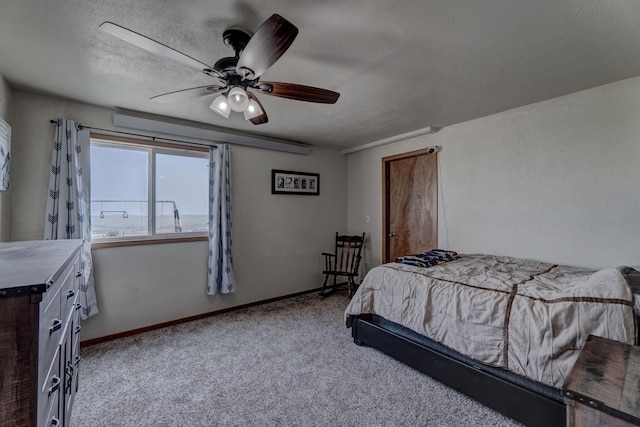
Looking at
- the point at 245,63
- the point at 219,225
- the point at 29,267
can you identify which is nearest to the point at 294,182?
the point at 219,225

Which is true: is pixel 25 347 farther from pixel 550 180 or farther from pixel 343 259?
pixel 343 259

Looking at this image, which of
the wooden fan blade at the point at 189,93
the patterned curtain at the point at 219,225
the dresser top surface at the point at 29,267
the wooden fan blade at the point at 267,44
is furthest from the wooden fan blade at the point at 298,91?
the patterned curtain at the point at 219,225

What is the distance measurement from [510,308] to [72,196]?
11.7 ft

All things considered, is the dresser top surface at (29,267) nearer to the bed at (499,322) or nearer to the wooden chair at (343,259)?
the bed at (499,322)

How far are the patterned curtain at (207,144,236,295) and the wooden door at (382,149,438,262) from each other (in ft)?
7.22

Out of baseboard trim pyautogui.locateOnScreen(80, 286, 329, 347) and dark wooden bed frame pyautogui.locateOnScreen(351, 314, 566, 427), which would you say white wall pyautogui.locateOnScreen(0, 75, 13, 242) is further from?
dark wooden bed frame pyautogui.locateOnScreen(351, 314, 566, 427)

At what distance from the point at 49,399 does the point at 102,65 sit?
205 cm

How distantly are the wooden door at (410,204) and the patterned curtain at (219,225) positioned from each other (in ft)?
7.22

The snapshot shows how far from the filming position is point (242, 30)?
1.58m

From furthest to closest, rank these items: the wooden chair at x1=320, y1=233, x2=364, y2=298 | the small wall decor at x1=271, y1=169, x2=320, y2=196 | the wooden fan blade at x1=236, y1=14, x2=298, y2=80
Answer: the wooden chair at x1=320, y1=233, x2=364, y2=298 → the small wall decor at x1=271, y1=169, x2=320, y2=196 → the wooden fan blade at x1=236, y1=14, x2=298, y2=80

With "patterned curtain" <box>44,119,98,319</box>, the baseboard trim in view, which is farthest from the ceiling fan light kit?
the baseboard trim

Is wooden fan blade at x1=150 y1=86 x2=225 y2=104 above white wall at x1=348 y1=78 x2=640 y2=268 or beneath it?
above

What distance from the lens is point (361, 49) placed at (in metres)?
1.77

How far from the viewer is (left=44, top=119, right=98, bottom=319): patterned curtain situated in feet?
8.11
